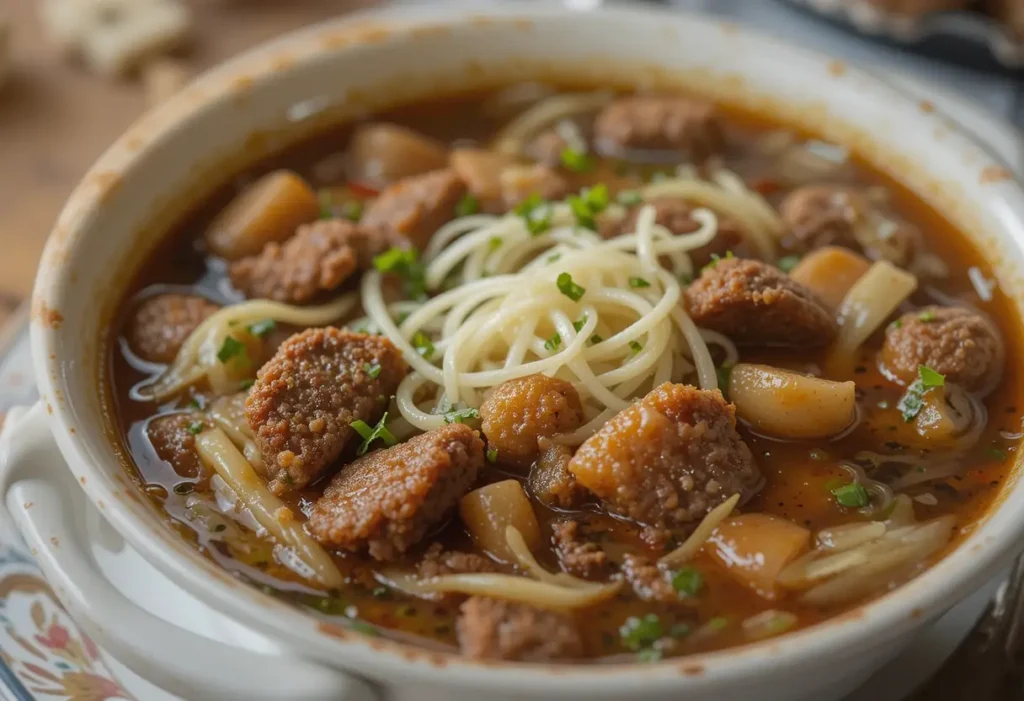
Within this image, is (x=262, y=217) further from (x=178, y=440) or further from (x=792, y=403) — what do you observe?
(x=792, y=403)

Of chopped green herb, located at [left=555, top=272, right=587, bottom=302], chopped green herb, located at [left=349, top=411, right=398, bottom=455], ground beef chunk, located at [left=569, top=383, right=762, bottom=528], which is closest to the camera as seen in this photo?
ground beef chunk, located at [left=569, top=383, right=762, bottom=528]

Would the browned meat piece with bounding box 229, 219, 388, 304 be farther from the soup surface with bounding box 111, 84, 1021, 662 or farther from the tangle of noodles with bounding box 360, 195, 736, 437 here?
the tangle of noodles with bounding box 360, 195, 736, 437

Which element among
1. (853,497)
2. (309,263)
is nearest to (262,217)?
(309,263)

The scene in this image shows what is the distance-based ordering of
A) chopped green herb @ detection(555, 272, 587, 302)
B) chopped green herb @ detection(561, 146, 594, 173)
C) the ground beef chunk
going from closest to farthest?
the ground beef chunk < chopped green herb @ detection(555, 272, 587, 302) < chopped green herb @ detection(561, 146, 594, 173)

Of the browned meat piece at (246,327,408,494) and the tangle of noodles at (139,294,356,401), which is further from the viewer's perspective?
the tangle of noodles at (139,294,356,401)

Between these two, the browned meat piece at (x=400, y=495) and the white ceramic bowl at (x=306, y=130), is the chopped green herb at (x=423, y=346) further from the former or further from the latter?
the white ceramic bowl at (x=306, y=130)

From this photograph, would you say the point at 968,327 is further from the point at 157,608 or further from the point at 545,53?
the point at 157,608

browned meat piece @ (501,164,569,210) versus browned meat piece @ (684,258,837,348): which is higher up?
browned meat piece @ (501,164,569,210)

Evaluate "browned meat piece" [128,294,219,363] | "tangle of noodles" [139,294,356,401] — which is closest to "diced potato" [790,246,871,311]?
"tangle of noodles" [139,294,356,401]
